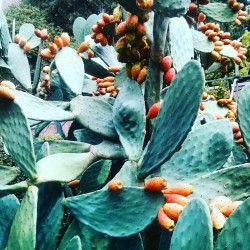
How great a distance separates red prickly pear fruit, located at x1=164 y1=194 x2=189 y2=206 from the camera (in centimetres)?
76

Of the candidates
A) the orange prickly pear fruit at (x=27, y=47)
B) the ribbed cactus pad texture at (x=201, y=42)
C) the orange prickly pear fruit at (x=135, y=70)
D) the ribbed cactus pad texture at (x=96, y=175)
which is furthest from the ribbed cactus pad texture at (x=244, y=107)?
the orange prickly pear fruit at (x=27, y=47)

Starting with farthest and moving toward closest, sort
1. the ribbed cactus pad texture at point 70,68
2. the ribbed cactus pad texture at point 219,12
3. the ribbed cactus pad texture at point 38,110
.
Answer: the ribbed cactus pad texture at point 219,12 → the ribbed cactus pad texture at point 70,68 → the ribbed cactus pad texture at point 38,110

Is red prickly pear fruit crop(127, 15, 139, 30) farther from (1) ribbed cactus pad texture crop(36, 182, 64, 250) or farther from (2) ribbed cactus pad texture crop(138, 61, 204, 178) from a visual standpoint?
(1) ribbed cactus pad texture crop(36, 182, 64, 250)

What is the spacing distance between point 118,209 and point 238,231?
309 millimetres

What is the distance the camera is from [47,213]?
0.98 m

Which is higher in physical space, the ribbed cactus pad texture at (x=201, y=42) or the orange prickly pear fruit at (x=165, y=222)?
the ribbed cactus pad texture at (x=201, y=42)

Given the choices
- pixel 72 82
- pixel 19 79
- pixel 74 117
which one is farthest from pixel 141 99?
pixel 19 79

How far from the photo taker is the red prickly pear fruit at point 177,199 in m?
0.76

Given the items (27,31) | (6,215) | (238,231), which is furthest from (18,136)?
(27,31)

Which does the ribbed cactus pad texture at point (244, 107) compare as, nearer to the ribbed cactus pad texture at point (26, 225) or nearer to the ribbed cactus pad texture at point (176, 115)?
the ribbed cactus pad texture at point (176, 115)

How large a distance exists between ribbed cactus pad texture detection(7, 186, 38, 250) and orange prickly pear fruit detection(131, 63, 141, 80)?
0.35 metres

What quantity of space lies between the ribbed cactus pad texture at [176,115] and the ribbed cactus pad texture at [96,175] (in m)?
0.24

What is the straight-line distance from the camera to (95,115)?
1107 millimetres

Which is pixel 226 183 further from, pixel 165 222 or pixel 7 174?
A: pixel 7 174
